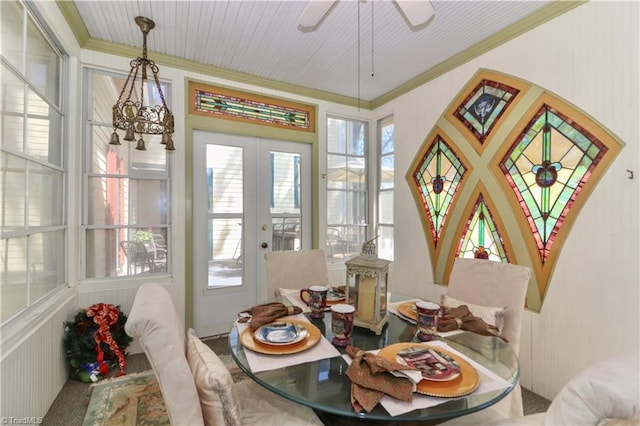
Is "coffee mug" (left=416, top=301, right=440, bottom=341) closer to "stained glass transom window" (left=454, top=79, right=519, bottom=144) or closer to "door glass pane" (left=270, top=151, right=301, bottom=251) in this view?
"stained glass transom window" (left=454, top=79, right=519, bottom=144)

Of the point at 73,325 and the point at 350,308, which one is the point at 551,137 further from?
the point at 73,325

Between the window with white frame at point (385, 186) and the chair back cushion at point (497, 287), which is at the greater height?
the window with white frame at point (385, 186)

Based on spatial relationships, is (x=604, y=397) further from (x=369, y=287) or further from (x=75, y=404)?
(x=75, y=404)

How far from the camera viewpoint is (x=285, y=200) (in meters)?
3.45

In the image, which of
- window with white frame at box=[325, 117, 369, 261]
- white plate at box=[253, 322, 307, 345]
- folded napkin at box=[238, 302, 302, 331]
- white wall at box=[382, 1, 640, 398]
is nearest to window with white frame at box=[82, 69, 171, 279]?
folded napkin at box=[238, 302, 302, 331]

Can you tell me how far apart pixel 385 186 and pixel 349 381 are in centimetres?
294

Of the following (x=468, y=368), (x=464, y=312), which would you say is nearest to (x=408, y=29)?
(x=464, y=312)

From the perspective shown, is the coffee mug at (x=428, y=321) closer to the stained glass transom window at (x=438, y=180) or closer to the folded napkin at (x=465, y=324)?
the folded napkin at (x=465, y=324)

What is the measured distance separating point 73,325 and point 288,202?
2.16m

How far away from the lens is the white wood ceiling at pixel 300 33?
209 cm

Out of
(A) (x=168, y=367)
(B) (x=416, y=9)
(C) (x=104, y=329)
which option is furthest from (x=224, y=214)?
(B) (x=416, y=9)

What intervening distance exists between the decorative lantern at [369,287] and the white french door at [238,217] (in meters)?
2.04

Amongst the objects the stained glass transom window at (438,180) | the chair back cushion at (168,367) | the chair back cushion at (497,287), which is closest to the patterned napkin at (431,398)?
the chair back cushion at (168,367)

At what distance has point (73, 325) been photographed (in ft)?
7.25
